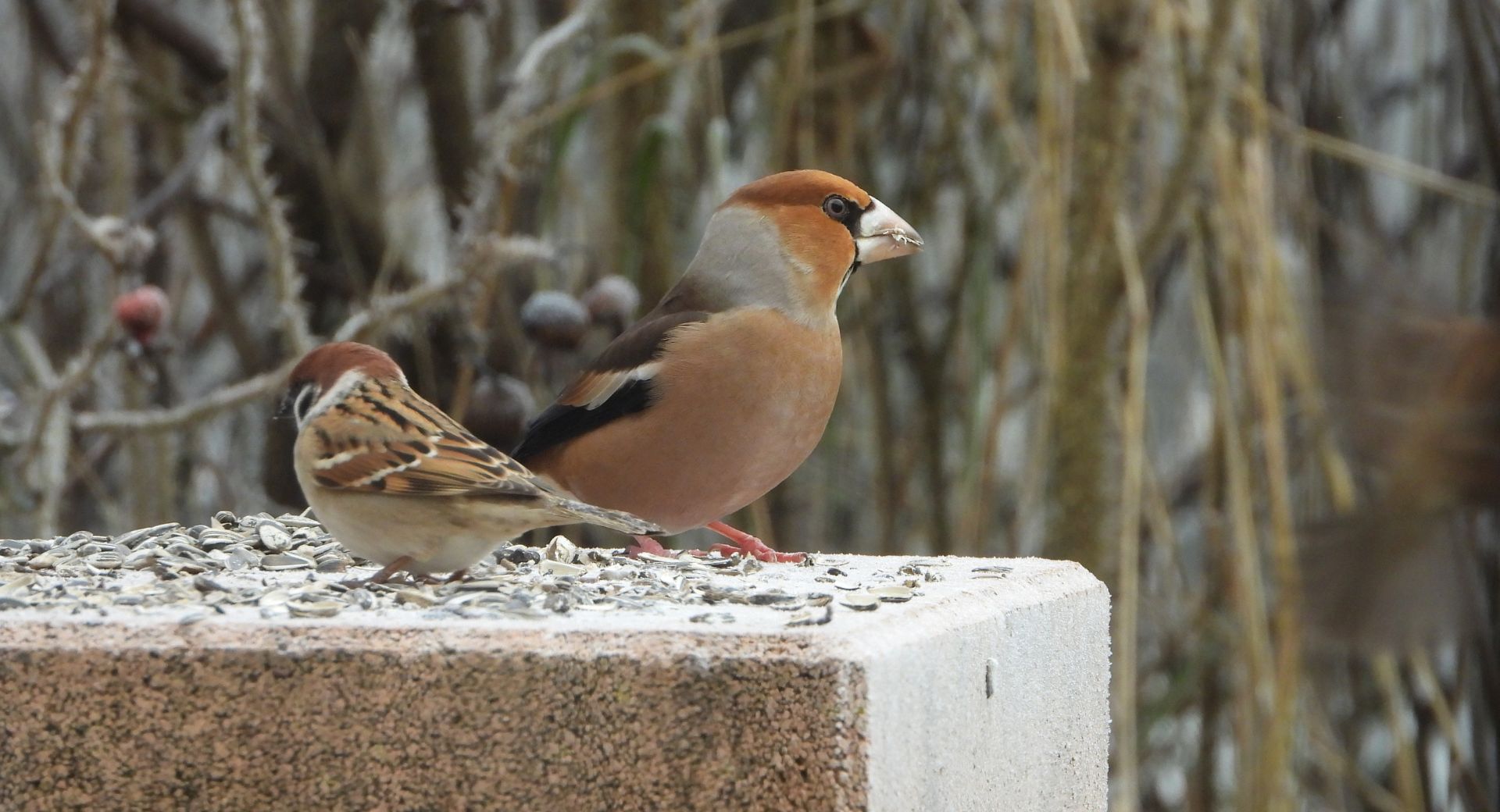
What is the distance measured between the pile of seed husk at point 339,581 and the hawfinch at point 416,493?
0.12ft

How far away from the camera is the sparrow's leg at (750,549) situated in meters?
2.01

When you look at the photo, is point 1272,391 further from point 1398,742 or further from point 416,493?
point 416,493

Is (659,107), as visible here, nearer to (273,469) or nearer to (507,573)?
(273,469)

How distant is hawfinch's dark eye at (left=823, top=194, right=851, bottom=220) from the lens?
90.1 inches

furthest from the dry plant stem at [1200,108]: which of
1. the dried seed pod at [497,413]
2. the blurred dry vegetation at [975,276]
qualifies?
the dried seed pod at [497,413]

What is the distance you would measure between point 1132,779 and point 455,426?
1296mm

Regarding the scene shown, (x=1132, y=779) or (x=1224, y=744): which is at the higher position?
(x=1132, y=779)

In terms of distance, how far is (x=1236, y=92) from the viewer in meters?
2.77

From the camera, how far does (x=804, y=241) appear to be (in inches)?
90.1

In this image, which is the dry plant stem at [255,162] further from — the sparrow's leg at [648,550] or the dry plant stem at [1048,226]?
the dry plant stem at [1048,226]

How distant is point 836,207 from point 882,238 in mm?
70

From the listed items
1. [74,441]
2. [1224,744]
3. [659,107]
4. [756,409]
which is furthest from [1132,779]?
[74,441]

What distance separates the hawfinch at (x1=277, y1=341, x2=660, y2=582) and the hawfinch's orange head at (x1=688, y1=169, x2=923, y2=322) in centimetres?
61

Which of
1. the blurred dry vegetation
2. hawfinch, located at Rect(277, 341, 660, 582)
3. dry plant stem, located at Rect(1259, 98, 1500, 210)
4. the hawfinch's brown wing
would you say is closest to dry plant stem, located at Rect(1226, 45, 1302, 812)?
the blurred dry vegetation
